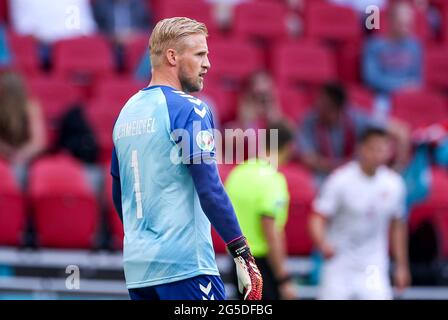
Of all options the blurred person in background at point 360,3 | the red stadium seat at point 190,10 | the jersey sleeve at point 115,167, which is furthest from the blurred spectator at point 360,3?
the jersey sleeve at point 115,167

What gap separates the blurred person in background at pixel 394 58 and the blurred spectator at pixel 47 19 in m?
Result: 2.78

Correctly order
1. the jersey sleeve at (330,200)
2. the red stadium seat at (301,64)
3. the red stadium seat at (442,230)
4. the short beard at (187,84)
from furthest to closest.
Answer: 1. the red stadium seat at (301,64)
2. the red stadium seat at (442,230)
3. the jersey sleeve at (330,200)
4. the short beard at (187,84)

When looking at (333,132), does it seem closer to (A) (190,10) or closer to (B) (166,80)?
(A) (190,10)

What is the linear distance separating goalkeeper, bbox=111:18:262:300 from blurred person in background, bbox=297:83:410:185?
16.3ft

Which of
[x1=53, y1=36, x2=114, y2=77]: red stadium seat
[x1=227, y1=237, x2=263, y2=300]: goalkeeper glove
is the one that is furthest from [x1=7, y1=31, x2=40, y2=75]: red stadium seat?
[x1=227, y1=237, x2=263, y2=300]: goalkeeper glove

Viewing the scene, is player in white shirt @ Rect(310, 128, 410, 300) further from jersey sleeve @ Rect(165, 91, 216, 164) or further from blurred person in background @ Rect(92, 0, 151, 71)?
blurred person in background @ Rect(92, 0, 151, 71)

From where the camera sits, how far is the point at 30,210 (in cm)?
916

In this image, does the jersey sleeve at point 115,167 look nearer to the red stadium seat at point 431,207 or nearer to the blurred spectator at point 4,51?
the red stadium seat at point 431,207

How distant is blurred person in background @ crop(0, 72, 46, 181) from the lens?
9445 millimetres

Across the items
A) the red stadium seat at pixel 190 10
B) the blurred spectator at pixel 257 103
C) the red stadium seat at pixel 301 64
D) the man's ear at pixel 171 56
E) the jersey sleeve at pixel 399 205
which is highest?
the red stadium seat at pixel 190 10

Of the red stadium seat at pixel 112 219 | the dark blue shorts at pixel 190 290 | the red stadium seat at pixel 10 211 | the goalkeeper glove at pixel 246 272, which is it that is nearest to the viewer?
the goalkeeper glove at pixel 246 272

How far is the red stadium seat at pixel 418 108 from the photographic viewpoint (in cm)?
1104

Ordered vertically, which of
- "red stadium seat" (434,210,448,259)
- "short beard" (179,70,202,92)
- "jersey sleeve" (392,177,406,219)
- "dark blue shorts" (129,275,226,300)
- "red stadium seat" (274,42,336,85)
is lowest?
"red stadium seat" (434,210,448,259)
